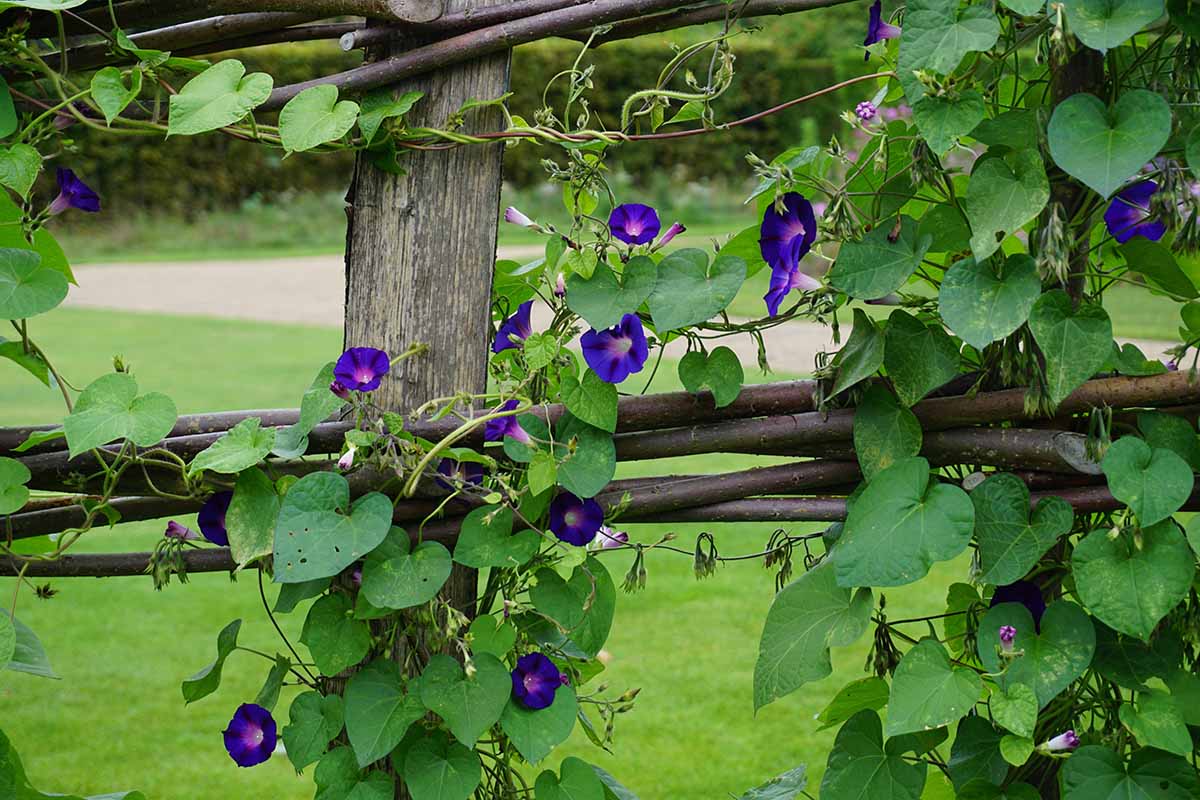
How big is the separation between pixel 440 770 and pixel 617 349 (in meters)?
0.48

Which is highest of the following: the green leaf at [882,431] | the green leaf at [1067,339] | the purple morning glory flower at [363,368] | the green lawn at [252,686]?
the green leaf at [1067,339]

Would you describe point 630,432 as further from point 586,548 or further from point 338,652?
point 338,652

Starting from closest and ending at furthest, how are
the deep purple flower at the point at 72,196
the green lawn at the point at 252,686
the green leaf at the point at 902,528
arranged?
the green leaf at the point at 902,528
the deep purple flower at the point at 72,196
the green lawn at the point at 252,686

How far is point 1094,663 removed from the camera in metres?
1.25

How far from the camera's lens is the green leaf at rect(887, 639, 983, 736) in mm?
1141

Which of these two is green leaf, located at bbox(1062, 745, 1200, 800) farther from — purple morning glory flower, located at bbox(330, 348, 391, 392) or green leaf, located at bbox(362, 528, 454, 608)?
purple morning glory flower, located at bbox(330, 348, 391, 392)

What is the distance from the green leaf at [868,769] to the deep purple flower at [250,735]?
62 cm

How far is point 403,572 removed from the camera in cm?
126

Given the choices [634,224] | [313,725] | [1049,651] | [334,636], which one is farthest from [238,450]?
[1049,651]

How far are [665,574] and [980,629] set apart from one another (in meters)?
2.28

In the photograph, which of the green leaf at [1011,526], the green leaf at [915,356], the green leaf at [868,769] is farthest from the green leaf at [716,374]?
the green leaf at [868,769]

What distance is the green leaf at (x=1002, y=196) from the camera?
3.67 feet

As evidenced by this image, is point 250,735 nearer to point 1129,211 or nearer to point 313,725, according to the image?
point 313,725

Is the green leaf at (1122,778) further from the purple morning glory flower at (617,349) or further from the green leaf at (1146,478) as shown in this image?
the purple morning glory flower at (617,349)
